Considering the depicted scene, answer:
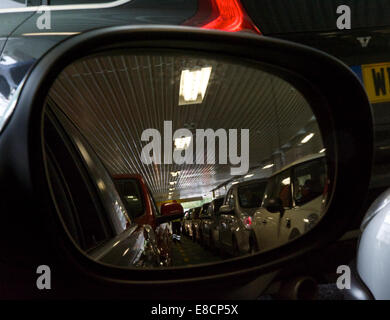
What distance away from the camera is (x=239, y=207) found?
11.3ft

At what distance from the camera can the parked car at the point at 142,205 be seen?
2.31m

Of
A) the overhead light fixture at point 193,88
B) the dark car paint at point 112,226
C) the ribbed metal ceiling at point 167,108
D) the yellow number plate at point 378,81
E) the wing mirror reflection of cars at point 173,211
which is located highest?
the yellow number plate at point 378,81

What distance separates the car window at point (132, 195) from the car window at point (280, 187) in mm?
846

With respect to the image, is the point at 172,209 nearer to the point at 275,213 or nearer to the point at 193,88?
the point at 193,88

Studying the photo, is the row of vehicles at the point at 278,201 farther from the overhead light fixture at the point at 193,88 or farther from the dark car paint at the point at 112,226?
the overhead light fixture at the point at 193,88

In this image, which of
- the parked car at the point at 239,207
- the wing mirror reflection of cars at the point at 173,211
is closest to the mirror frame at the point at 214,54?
the parked car at the point at 239,207

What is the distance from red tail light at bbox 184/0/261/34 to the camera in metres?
1.85

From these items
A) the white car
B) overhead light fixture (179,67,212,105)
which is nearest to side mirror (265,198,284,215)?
the white car

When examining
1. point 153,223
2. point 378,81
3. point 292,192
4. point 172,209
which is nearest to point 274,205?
point 292,192

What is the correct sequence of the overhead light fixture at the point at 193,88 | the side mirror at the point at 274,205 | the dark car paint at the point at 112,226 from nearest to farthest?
the dark car paint at the point at 112,226 < the overhead light fixture at the point at 193,88 < the side mirror at the point at 274,205

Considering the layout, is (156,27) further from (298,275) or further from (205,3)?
(205,3)

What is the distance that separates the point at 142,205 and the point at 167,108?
3.40 feet

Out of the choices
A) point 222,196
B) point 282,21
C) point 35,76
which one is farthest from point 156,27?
point 282,21

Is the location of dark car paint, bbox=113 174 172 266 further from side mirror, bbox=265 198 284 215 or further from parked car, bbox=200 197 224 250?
side mirror, bbox=265 198 284 215
